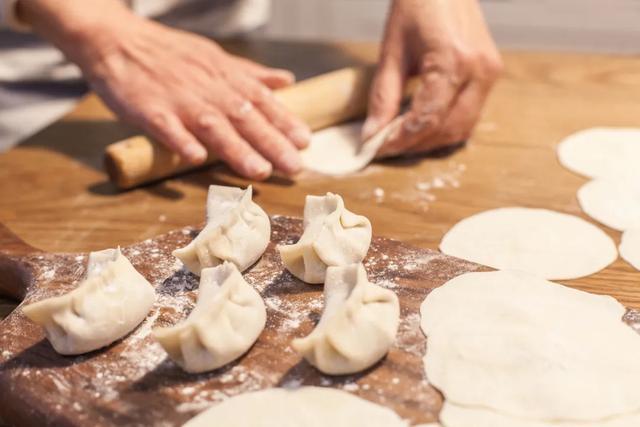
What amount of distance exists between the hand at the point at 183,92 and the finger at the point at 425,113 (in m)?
0.25

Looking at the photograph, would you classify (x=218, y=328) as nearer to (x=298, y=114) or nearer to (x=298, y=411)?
(x=298, y=411)

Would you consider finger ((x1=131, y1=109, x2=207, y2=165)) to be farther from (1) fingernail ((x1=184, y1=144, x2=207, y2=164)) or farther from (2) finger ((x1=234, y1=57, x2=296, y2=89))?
(2) finger ((x1=234, y1=57, x2=296, y2=89))

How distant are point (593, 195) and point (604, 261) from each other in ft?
1.02

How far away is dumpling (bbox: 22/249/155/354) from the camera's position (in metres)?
1.28

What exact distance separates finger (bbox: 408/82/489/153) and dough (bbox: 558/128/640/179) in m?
0.26

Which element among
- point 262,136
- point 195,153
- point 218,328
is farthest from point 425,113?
point 218,328

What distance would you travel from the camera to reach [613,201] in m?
1.89

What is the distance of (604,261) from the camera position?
165cm

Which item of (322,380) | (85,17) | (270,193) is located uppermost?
(85,17)

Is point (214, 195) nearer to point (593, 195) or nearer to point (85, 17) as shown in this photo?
point (85, 17)

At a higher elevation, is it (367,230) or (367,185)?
(367,230)

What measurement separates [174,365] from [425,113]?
1.12 meters

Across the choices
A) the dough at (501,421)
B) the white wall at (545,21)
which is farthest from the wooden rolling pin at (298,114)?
the white wall at (545,21)

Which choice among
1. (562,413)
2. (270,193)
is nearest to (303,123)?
(270,193)
